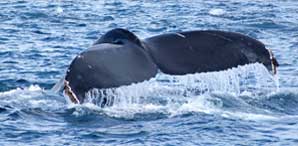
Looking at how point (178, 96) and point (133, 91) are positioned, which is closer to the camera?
point (133, 91)

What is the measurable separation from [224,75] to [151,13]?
13184 mm

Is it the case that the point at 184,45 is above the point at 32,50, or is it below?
above

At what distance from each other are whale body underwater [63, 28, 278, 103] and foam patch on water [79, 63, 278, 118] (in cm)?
9

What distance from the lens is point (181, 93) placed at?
10.5m

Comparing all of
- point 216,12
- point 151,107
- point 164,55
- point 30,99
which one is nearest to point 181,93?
point 151,107

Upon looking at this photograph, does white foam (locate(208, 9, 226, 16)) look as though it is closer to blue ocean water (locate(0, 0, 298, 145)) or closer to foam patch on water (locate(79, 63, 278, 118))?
blue ocean water (locate(0, 0, 298, 145))

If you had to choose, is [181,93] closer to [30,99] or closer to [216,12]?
[30,99]

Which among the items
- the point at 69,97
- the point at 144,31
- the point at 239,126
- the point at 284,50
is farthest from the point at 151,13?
the point at 69,97

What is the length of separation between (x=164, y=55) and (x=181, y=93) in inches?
94.6

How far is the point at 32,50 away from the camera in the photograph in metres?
15.9

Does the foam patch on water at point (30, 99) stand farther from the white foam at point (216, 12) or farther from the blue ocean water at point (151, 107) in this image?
the white foam at point (216, 12)

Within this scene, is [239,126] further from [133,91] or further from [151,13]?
[151,13]

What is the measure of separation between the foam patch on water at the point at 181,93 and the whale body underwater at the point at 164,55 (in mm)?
89

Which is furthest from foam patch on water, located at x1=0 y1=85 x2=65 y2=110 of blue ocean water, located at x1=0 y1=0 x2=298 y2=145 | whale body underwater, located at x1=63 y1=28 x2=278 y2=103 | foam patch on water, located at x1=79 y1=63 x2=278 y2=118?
whale body underwater, located at x1=63 y1=28 x2=278 y2=103
